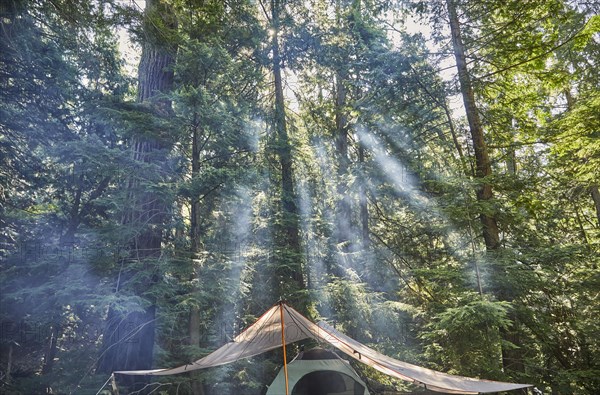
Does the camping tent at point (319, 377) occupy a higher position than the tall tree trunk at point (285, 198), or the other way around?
the tall tree trunk at point (285, 198)

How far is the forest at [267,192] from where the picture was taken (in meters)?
4.71

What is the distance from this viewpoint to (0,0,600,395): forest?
15.5 feet

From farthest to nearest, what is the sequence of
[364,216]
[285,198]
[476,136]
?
[364,216] < [285,198] < [476,136]

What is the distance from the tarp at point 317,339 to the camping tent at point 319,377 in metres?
0.62

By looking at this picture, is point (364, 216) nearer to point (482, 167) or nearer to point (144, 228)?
point (482, 167)

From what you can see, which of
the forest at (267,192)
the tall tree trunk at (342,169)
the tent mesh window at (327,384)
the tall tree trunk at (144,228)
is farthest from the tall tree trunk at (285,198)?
the tall tree trunk at (144,228)

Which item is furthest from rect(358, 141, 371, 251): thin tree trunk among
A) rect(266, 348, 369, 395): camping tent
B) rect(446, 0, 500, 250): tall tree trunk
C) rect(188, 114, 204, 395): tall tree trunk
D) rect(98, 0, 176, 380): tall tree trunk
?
rect(98, 0, 176, 380): tall tree trunk

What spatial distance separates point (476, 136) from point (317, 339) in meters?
4.09

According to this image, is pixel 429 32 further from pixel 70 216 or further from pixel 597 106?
pixel 70 216

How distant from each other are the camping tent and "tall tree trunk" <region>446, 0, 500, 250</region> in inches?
114

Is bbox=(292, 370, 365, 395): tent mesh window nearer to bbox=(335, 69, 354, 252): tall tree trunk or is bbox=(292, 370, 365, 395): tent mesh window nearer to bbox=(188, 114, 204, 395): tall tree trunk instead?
bbox=(188, 114, 204, 395): tall tree trunk

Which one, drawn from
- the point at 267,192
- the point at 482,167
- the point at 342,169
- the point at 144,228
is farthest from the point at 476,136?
the point at 144,228

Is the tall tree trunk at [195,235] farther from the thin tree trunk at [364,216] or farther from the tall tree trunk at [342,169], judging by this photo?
the thin tree trunk at [364,216]

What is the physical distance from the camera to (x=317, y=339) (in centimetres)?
445
